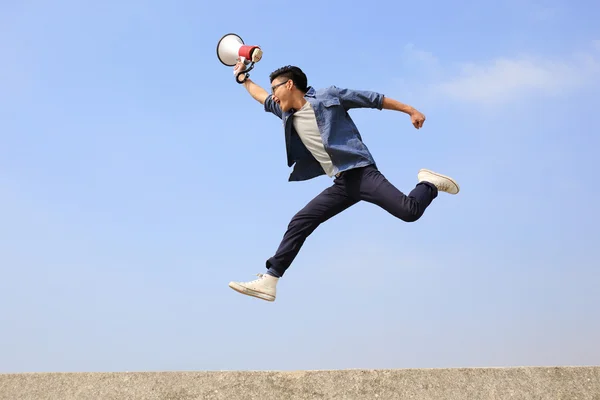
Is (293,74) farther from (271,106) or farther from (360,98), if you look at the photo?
(360,98)

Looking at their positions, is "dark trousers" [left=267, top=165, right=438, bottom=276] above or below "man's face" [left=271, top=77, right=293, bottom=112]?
below

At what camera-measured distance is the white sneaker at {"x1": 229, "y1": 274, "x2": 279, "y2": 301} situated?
5055mm

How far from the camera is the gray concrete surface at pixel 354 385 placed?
4.09m

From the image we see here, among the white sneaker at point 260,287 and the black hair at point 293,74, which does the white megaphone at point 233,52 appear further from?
the white sneaker at point 260,287

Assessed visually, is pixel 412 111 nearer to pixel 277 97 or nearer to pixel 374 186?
pixel 374 186

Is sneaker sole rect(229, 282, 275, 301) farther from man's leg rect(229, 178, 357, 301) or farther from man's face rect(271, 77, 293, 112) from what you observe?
man's face rect(271, 77, 293, 112)

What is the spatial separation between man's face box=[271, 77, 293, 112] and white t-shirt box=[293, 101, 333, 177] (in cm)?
11

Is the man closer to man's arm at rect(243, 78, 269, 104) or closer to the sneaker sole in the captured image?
the sneaker sole

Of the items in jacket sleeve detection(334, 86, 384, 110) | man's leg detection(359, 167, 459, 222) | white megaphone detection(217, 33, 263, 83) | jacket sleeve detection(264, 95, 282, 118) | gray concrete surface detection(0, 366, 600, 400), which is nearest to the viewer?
gray concrete surface detection(0, 366, 600, 400)

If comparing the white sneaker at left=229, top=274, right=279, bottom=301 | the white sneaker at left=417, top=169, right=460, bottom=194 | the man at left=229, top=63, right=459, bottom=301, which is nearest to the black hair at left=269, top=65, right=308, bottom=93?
the man at left=229, top=63, right=459, bottom=301

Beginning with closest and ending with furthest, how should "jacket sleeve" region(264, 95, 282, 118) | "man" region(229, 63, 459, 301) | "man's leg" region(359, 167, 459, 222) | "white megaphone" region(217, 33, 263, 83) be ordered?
"man's leg" region(359, 167, 459, 222)
"man" region(229, 63, 459, 301)
"jacket sleeve" region(264, 95, 282, 118)
"white megaphone" region(217, 33, 263, 83)

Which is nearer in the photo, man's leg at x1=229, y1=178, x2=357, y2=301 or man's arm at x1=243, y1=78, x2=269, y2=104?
man's leg at x1=229, y1=178, x2=357, y2=301

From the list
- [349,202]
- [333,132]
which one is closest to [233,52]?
[333,132]

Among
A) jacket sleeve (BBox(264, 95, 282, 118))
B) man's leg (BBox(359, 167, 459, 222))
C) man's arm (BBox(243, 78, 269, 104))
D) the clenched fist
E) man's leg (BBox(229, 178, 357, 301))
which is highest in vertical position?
the clenched fist
